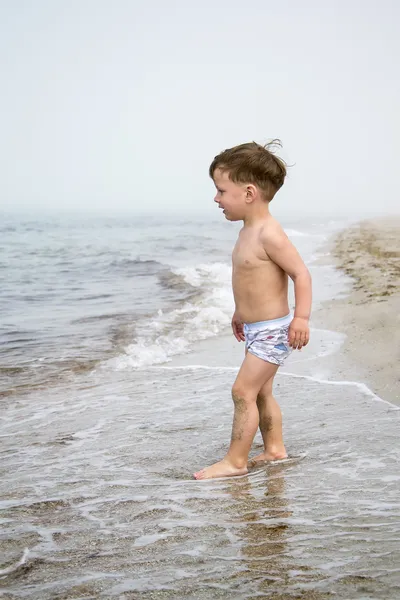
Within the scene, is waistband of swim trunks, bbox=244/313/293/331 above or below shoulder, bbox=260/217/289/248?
below

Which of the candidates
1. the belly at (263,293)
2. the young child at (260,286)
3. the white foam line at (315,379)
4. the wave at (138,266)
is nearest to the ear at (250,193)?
the young child at (260,286)

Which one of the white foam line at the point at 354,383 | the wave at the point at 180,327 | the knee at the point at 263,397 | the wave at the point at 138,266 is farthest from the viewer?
the wave at the point at 138,266

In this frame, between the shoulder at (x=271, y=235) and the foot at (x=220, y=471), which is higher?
the shoulder at (x=271, y=235)

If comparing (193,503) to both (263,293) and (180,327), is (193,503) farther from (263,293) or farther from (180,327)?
(180,327)

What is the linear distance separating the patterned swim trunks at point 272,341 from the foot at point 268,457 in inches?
18.5

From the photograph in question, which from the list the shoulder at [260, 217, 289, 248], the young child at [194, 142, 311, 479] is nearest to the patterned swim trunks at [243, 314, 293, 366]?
the young child at [194, 142, 311, 479]

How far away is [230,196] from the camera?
11.6 feet

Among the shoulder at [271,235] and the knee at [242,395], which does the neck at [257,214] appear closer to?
the shoulder at [271,235]

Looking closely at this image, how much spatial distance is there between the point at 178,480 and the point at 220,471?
0.21 meters

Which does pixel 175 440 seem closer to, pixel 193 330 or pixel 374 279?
pixel 193 330

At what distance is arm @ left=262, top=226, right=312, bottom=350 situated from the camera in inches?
134

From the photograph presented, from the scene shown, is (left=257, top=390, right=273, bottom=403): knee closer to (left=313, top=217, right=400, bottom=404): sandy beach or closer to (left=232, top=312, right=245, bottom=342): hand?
(left=232, top=312, right=245, bottom=342): hand

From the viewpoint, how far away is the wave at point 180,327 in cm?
652

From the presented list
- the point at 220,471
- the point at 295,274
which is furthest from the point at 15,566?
the point at 295,274
